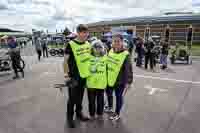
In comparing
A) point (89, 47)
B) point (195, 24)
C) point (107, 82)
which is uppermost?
point (195, 24)

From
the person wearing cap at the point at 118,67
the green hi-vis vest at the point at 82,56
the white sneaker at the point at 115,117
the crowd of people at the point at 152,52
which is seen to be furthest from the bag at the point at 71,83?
the crowd of people at the point at 152,52

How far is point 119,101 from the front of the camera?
4.03 m

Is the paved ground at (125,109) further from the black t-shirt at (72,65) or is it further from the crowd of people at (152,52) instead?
the crowd of people at (152,52)

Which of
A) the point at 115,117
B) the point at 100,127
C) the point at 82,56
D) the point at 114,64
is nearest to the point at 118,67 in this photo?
the point at 114,64

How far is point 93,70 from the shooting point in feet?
12.2

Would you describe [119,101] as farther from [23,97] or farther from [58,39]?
[58,39]

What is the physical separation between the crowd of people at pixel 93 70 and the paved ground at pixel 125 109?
0.42 m

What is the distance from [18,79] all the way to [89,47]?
5.55 metres

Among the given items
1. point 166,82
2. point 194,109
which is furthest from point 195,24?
point 194,109

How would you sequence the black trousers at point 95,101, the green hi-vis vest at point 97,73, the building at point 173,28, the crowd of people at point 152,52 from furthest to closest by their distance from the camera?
the building at point 173,28, the crowd of people at point 152,52, the black trousers at point 95,101, the green hi-vis vest at point 97,73

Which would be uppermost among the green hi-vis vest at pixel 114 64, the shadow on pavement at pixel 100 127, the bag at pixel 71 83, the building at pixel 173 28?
the building at pixel 173 28

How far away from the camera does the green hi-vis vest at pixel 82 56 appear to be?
3.47 metres

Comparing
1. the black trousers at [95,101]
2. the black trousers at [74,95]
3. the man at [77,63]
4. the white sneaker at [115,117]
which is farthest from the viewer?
the white sneaker at [115,117]

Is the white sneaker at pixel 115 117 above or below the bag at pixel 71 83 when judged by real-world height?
below
